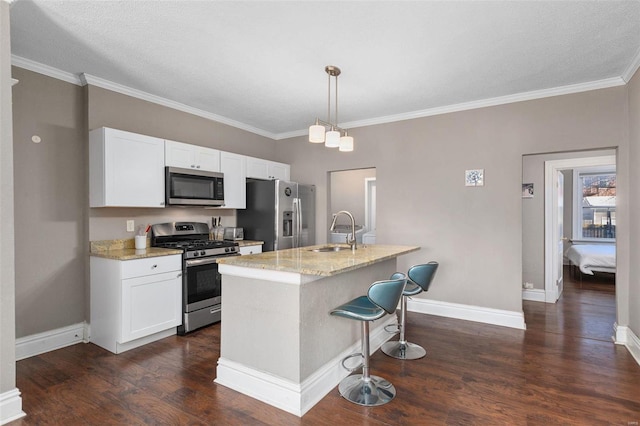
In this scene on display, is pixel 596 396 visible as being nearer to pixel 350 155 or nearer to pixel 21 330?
pixel 350 155

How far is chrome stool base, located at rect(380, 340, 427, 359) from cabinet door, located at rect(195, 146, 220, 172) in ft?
9.27

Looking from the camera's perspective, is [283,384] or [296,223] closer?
[283,384]

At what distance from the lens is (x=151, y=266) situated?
3.21 m

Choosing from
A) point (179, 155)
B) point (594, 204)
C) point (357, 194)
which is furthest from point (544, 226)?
point (179, 155)


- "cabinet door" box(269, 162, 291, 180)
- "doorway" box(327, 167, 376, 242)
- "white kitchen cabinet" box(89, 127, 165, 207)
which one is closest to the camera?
"white kitchen cabinet" box(89, 127, 165, 207)

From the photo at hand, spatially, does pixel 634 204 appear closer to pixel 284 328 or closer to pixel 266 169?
pixel 284 328

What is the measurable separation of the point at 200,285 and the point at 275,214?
1.37m

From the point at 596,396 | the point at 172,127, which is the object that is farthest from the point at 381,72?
the point at 596,396

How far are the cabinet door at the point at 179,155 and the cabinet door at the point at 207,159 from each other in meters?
0.07

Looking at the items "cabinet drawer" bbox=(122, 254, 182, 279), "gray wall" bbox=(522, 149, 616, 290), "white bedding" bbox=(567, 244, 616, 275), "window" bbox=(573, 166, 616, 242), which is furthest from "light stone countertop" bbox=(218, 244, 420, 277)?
"window" bbox=(573, 166, 616, 242)

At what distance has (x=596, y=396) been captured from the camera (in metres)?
2.30

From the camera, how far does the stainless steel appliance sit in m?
3.49

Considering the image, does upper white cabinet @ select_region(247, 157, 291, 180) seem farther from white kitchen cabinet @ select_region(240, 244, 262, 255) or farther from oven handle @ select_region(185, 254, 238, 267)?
oven handle @ select_region(185, 254, 238, 267)

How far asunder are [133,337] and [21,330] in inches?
36.2
